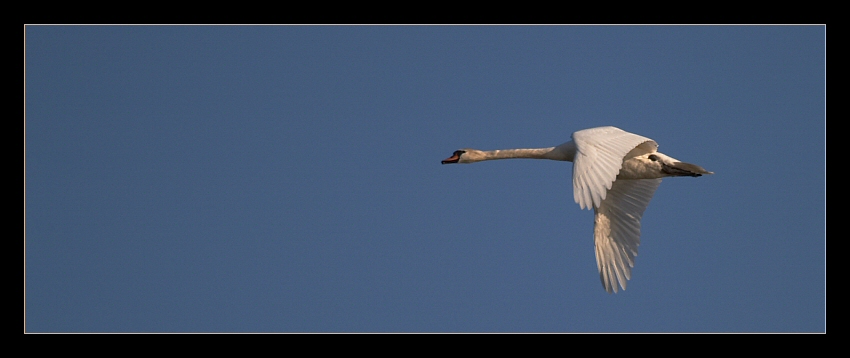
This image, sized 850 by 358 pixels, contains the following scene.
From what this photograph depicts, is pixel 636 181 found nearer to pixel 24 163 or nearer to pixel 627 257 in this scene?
pixel 627 257

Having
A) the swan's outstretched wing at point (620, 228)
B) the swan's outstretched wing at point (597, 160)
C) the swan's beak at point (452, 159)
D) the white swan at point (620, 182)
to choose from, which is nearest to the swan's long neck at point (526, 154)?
the white swan at point (620, 182)

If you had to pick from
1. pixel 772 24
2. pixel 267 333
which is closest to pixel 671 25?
pixel 772 24

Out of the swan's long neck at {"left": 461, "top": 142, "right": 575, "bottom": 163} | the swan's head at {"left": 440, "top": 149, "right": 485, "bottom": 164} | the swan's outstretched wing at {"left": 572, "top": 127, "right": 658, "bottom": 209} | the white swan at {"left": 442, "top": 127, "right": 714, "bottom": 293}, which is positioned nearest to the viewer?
the swan's outstretched wing at {"left": 572, "top": 127, "right": 658, "bottom": 209}

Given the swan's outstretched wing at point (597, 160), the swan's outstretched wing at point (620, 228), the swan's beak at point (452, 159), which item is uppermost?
the swan's beak at point (452, 159)

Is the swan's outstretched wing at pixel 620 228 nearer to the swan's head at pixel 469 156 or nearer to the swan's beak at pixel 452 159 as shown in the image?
the swan's head at pixel 469 156

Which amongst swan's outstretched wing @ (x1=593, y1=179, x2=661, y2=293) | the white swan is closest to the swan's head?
the white swan

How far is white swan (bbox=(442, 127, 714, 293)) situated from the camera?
14.6m

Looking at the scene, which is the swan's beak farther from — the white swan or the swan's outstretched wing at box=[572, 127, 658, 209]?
the swan's outstretched wing at box=[572, 127, 658, 209]

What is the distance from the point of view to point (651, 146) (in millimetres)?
15430

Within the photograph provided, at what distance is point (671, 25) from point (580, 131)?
8.51 feet

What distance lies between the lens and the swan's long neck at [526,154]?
627 inches

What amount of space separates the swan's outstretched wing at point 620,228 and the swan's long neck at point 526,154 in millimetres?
1308

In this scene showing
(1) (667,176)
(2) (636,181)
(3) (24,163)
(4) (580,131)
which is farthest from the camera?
(2) (636,181)

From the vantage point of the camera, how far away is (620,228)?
16.8 metres
